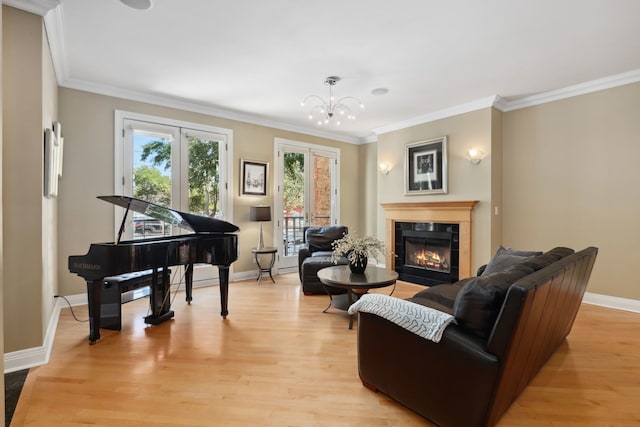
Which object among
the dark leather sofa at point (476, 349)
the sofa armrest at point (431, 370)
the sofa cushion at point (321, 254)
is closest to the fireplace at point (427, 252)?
the sofa cushion at point (321, 254)

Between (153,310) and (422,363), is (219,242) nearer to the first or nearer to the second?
(153,310)

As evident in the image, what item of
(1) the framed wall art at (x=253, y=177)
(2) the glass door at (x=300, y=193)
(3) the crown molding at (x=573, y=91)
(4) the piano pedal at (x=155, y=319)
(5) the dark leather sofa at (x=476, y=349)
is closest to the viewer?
(5) the dark leather sofa at (x=476, y=349)

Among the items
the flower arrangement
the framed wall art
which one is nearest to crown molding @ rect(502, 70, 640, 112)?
the flower arrangement

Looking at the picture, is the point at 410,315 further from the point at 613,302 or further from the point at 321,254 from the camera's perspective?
the point at 613,302

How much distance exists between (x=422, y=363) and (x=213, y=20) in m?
3.00

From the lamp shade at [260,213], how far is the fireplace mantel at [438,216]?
2.06 m

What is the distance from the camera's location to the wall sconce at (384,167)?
5.83 metres

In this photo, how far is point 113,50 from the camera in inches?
126

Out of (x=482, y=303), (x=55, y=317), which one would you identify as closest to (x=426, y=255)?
(x=482, y=303)

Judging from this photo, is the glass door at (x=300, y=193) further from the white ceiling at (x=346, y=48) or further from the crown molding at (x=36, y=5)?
the crown molding at (x=36, y=5)

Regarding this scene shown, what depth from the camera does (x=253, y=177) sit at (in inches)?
213

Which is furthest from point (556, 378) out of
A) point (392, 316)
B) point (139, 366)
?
point (139, 366)

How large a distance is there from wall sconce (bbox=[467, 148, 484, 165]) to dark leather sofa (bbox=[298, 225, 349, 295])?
2.13 metres

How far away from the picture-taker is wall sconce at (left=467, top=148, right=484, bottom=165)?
4590 mm
